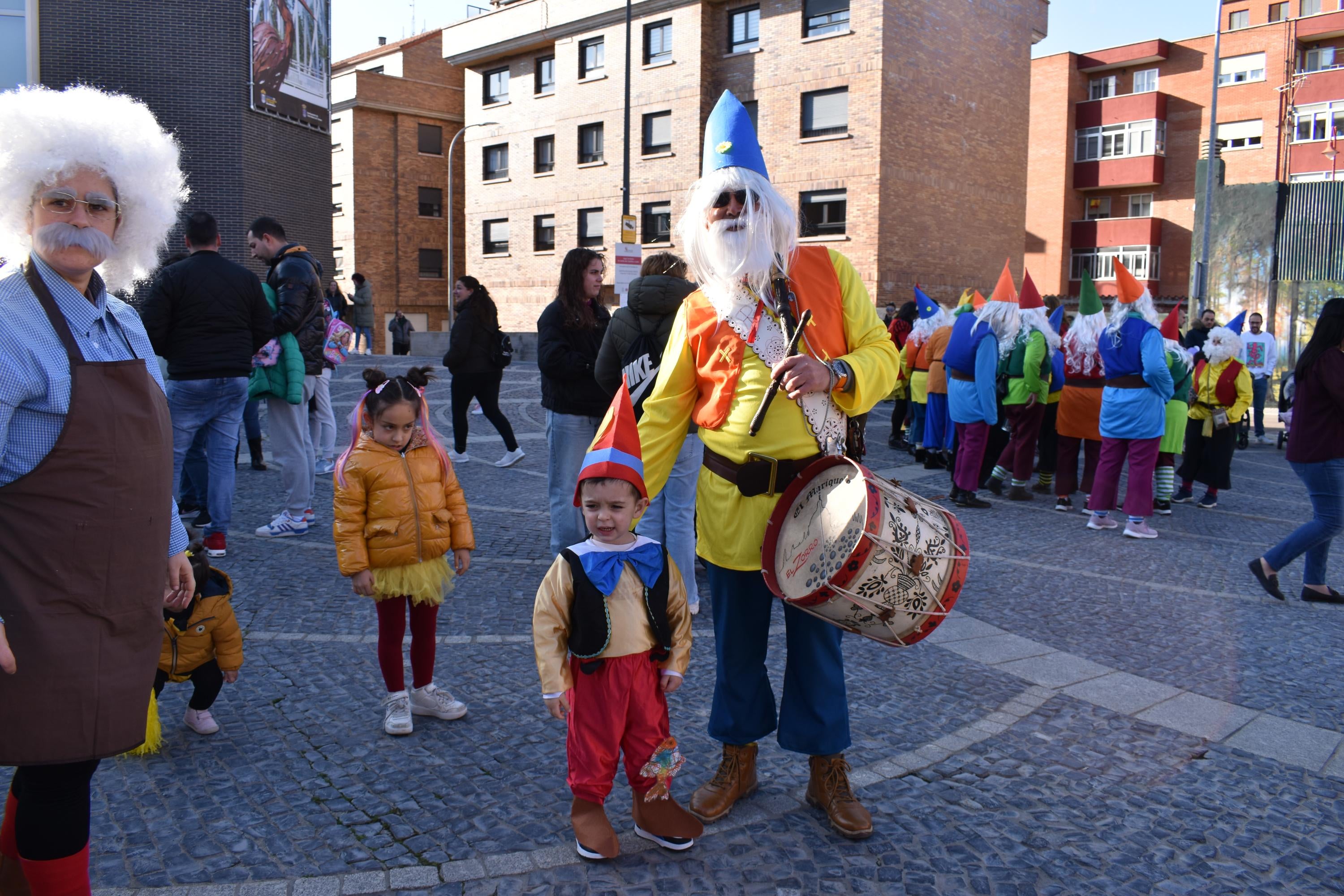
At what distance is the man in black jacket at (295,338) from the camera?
739cm

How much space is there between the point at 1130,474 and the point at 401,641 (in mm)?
6662

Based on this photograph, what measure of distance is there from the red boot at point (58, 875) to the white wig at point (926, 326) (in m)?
11.7

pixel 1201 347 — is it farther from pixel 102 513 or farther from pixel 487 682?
pixel 102 513

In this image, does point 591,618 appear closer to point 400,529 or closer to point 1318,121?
point 400,529

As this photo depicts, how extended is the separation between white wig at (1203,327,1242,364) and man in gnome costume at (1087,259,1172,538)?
92.8 inches

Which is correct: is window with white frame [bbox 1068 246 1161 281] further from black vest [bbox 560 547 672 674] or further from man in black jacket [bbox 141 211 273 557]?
black vest [bbox 560 547 672 674]

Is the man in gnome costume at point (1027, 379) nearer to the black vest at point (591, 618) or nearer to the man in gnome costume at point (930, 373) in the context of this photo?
the man in gnome costume at point (930, 373)

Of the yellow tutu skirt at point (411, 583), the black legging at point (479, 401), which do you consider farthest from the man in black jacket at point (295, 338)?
the yellow tutu skirt at point (411, 583)

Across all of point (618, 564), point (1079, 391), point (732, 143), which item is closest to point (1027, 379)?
point (1079, 391)

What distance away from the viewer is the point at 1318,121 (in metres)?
39.3

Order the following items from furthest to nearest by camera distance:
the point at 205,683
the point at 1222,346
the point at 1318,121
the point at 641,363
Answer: the point at 1318,121 < the point at 1222,346 < the point at 641,363 < the point at 205,683

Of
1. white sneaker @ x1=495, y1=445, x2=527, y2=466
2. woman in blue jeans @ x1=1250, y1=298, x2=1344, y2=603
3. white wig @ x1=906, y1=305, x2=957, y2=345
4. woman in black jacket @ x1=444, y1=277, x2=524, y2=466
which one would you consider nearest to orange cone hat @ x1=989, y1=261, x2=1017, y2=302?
white wig @ x1=906, y1=305, x2=957, y2=345

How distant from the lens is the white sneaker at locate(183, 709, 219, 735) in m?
3.88

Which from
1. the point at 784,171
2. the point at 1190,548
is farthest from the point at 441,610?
the point at 784,171
